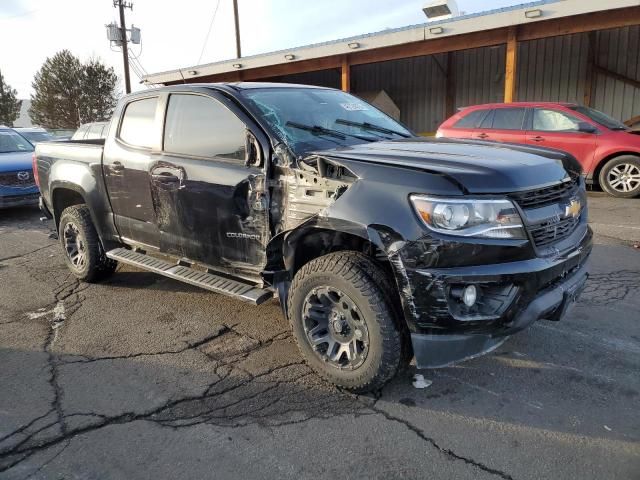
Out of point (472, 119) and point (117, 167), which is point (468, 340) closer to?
point (117, 167)

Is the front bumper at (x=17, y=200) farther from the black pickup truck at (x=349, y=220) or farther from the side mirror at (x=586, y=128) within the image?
the side mirror at (x=586, y=128)

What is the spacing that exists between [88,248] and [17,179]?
5700mm

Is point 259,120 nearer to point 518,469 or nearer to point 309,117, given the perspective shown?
point 309,117

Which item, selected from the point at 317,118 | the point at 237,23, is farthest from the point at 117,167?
the point at 237,23

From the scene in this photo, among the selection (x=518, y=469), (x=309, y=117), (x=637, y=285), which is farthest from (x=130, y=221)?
(x=637, y=285)

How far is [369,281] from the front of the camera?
9.34 feet

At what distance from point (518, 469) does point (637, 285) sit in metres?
3.19

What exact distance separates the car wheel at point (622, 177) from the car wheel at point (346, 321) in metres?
8.09

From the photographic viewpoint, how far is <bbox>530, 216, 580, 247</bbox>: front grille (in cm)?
277

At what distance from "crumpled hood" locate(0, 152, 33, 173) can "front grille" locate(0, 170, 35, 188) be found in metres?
0.07

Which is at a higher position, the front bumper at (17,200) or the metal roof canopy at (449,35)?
the metal roof canopy at (449,35)

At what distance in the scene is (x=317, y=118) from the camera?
12.6 feet

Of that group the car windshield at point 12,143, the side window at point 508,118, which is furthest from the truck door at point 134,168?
the car windshield at point 12,143

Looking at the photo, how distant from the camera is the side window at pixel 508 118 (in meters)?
9.80
